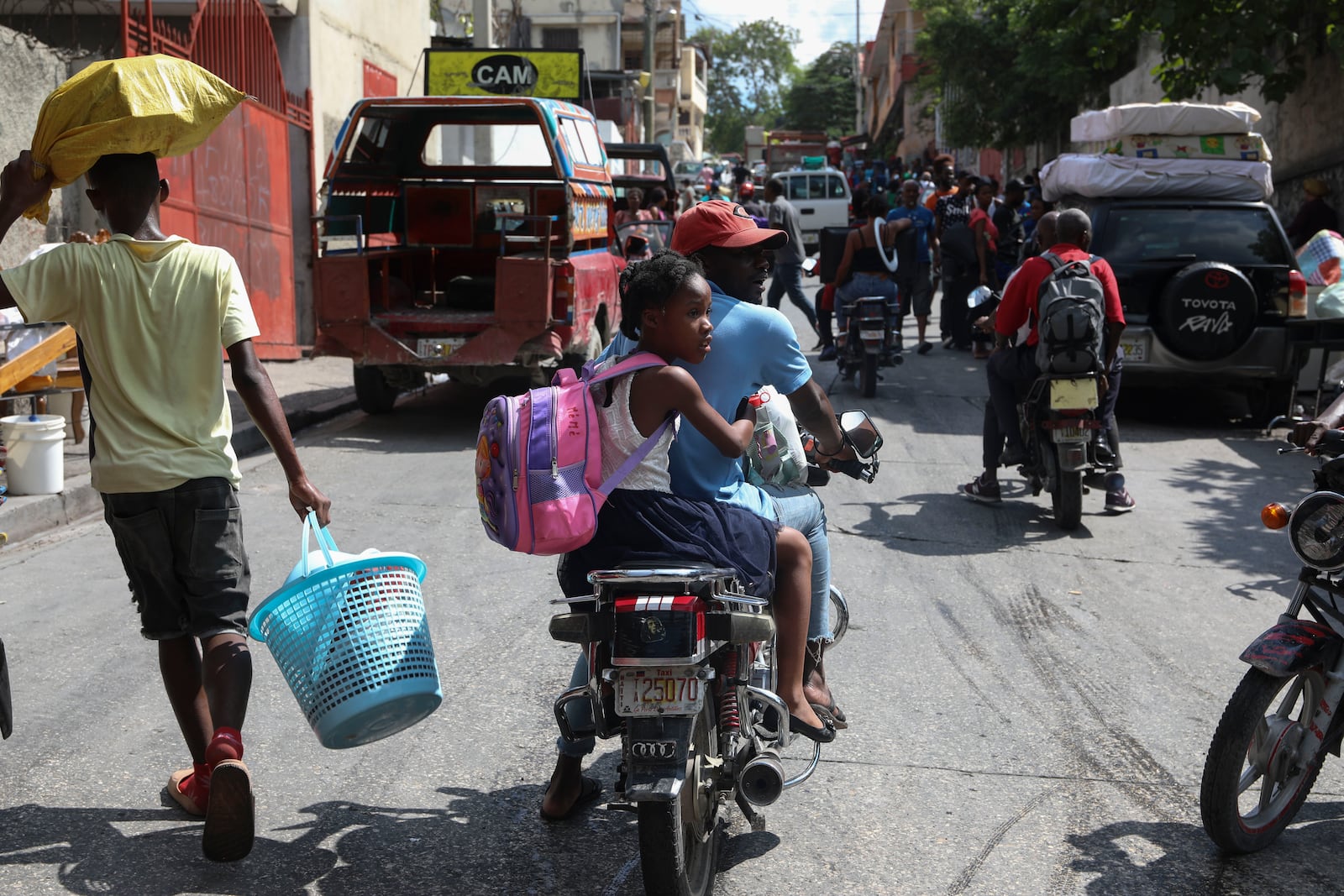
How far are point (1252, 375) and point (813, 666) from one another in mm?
7918

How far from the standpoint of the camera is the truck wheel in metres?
11.3

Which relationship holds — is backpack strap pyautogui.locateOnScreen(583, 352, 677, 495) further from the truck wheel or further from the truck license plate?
the truck wheel

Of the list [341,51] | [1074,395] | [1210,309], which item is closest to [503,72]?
[341,51]

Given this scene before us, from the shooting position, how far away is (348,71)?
16875 mm

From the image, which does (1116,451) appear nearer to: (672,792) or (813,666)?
(813,666)

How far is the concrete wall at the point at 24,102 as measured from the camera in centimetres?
996

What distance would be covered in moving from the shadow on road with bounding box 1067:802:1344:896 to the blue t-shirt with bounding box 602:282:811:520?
1.32 m

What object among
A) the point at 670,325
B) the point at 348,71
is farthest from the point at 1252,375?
the point at 348,71

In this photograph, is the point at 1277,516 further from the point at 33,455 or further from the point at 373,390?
the point at 373,390

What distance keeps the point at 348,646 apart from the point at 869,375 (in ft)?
30.7

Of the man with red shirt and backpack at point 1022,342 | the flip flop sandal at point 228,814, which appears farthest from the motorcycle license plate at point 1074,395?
the flip flop sandal at point 228,814

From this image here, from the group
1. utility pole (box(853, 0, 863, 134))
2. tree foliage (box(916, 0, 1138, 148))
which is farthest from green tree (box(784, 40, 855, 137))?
tree foliage (box(916, 0, 1138, 148))

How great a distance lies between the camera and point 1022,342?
26.4 feet

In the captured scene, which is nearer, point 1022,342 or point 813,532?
point 813,532
